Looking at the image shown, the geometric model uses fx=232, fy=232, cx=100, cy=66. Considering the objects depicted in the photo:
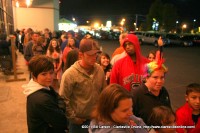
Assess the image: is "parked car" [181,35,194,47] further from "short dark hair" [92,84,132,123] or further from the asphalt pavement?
Result: "short dark hair" [92,84,132,123]

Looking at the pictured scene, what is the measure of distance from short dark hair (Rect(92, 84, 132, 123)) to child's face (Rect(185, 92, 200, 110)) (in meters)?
1.58

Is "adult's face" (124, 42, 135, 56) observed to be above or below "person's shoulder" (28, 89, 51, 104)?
above

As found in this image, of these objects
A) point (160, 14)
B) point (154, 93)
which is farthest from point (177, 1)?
point (154, 93)

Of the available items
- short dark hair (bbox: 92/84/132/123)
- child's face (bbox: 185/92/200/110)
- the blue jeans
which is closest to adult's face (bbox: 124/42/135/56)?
child's face (bbox: 185/92/200/110)

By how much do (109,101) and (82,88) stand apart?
44.4 inches

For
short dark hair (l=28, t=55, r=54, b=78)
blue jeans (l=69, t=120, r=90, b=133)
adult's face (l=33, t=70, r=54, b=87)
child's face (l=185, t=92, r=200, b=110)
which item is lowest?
blue jeans (l=69, t=120, r=90, b=133)

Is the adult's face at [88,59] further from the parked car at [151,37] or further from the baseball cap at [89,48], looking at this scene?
the parked car at [151,37]

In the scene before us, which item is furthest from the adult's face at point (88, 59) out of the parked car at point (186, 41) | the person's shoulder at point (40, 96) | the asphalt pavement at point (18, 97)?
the parked car at point (186, 41)

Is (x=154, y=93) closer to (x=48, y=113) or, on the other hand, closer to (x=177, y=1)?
(x=48, y=113)

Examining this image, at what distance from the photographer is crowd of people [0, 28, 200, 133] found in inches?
72.3

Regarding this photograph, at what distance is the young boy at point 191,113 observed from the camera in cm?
295

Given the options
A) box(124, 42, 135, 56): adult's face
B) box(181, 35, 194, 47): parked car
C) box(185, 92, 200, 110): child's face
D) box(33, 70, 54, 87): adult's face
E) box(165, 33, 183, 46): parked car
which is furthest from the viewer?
box(181, 35, 194, 47): parked car

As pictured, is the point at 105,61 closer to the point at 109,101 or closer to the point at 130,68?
the point at 130,68

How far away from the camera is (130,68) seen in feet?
11.4
